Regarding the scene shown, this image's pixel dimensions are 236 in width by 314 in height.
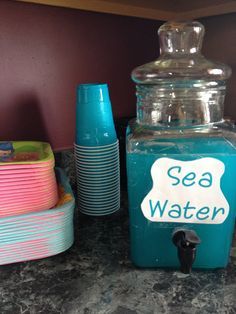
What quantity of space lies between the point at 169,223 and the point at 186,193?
0.06 meters

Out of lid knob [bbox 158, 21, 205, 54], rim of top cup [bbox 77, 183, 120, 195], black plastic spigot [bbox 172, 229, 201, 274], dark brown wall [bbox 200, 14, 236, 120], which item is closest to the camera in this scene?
black plastic spigot [bbox 172, 229, 201, 274]

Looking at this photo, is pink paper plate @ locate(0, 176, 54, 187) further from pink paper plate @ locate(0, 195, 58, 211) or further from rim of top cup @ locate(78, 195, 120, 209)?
rim of top cup @ locate(78, 195, 120, 209)

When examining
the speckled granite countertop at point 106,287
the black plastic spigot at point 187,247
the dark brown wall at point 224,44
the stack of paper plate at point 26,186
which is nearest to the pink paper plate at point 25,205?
the stack of paper plate at point 26,186

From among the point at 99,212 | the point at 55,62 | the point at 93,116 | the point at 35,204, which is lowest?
the point at 99,212

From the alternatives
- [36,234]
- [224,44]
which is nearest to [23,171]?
[36,234]

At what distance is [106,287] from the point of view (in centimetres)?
48

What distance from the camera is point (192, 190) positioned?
459 millimetres

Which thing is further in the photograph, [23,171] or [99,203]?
[99,203]

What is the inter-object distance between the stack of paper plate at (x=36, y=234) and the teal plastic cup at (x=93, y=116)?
0.55 ft

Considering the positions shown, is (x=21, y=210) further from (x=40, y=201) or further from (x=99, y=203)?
(x=99, y=203)

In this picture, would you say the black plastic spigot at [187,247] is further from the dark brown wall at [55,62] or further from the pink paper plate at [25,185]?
the dark brown wall at [55,62]

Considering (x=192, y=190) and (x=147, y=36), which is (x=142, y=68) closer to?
(x=192, y=190)

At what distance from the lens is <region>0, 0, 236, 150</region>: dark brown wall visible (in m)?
0.70

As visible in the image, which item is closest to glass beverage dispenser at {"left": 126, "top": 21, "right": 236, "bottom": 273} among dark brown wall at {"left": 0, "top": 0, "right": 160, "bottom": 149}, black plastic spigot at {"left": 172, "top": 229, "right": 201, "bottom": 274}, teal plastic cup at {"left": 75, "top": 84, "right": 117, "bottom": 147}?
black plastic spigot at {"left": 172, "top": 229, "right": 201, "bottom": 274}
